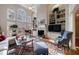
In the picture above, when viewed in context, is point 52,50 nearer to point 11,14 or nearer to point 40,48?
point 40,48

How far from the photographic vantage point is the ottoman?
2184 mm

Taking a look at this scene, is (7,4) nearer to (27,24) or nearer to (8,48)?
(27,24)

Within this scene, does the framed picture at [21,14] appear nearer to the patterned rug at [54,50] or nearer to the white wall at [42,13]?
the white wall at [42,13]

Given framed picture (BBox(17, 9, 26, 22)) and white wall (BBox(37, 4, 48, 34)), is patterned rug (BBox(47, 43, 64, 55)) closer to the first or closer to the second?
white wall (BBox(37, 4, 48, 34))

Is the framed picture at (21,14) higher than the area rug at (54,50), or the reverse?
the framed picture at (21,14)

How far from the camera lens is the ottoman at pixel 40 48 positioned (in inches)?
86.0

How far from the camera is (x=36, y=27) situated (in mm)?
2195

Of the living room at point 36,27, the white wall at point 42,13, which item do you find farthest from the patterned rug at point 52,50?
the white wall at point 42,13

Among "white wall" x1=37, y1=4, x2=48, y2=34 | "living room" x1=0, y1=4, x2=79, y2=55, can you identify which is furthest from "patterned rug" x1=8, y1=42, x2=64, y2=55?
"white wall" x1=37, y1=4, x2=48, y2=34

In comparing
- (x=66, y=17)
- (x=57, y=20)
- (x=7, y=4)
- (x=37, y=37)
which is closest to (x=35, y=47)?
(x=37, y=37)

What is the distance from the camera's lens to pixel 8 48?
2.16 meters

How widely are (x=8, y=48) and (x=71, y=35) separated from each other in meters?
1.09

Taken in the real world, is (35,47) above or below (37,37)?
below
